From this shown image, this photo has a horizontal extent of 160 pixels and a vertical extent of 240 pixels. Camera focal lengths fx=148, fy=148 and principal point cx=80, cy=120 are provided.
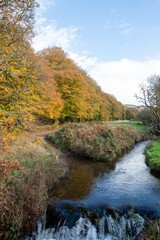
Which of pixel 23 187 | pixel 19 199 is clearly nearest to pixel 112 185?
pixel 23 187

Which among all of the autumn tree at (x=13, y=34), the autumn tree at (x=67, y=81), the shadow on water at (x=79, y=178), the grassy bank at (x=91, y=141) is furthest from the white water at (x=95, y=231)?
the autumn tree at (x=67, y=81)

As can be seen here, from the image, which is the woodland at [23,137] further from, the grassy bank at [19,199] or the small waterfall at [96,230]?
the small waterfall at [96,230]

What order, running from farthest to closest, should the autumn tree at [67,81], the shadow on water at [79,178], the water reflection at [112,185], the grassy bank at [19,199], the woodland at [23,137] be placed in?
the autumn tree at [67,81]
the shadow on water at [79,178]
the water reflection at [112,185]
the woodland at [23,137]
the grassy bank at [19,199]

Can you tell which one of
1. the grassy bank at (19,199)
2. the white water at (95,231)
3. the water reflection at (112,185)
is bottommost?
the white water at (95,231)

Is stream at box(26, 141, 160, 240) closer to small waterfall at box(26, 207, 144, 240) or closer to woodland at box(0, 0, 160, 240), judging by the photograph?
small waterfall at box(26, 207, 144, 240)

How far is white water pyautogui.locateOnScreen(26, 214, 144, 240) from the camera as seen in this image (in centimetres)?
516

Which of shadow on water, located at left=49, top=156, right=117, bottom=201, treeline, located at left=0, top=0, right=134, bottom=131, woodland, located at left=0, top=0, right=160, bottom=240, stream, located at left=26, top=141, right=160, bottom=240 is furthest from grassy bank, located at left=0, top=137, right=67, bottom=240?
treeline, located at left=0, top=0, right=134, bottom=131

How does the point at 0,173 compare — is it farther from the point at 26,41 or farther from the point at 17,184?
the point at 26,41

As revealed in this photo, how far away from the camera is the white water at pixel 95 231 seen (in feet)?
16.9

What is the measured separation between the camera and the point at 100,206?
21.2 feet

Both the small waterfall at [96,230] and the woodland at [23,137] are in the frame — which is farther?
the woodland at [23,137]

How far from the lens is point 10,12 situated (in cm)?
750

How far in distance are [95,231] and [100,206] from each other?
1.15m

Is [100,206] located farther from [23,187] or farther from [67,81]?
[67,81]
